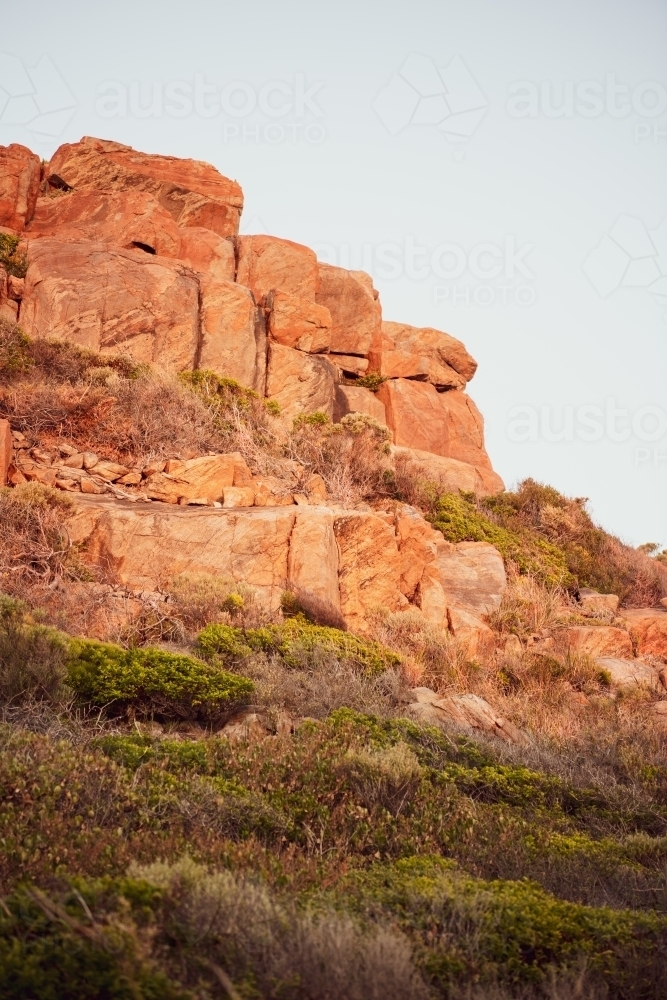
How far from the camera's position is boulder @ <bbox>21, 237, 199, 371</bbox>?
16.8 meters

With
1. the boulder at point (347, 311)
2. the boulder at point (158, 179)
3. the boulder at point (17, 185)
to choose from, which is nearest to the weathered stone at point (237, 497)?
the boulder at point (17, 185)

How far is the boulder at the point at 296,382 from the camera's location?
20.0 m

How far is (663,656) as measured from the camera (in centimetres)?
1319

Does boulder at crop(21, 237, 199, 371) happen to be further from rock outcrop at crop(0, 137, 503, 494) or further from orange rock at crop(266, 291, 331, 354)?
orange rock at crop(266, 291, 331, 354)

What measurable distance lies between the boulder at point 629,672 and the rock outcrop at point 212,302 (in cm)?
695

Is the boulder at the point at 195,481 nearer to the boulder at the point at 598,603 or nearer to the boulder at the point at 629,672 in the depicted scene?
the boulder at the point at 629,672

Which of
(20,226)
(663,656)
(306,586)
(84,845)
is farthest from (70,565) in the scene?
(20,226)

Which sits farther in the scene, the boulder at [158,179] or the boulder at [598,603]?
the boulder at [158,179]

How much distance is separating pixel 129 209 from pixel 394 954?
20.8 metres

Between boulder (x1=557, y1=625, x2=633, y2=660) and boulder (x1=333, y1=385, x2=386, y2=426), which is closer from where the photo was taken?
boulder (x1=557, y1=625, x2=633, y2=660)

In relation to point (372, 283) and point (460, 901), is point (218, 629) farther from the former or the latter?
point (372, 283)

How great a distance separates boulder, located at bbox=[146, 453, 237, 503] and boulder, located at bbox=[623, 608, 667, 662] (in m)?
7.10

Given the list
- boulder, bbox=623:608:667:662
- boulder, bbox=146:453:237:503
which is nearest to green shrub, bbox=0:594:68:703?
boulder, bbox=146:453:237:503

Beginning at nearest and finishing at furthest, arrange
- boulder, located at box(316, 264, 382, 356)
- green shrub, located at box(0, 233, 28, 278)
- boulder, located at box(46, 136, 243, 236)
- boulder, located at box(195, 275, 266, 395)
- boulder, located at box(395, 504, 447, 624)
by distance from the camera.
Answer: boulder, located at box(395, 504, 447, 624)
green shrub, located at box(0, 233, 28, 278)
boulder, located at box(195, 275, 266, 395)
boulder, located at box(46, 136, 243, 236)
boulder, located at box(316, 264, 382, 356)
